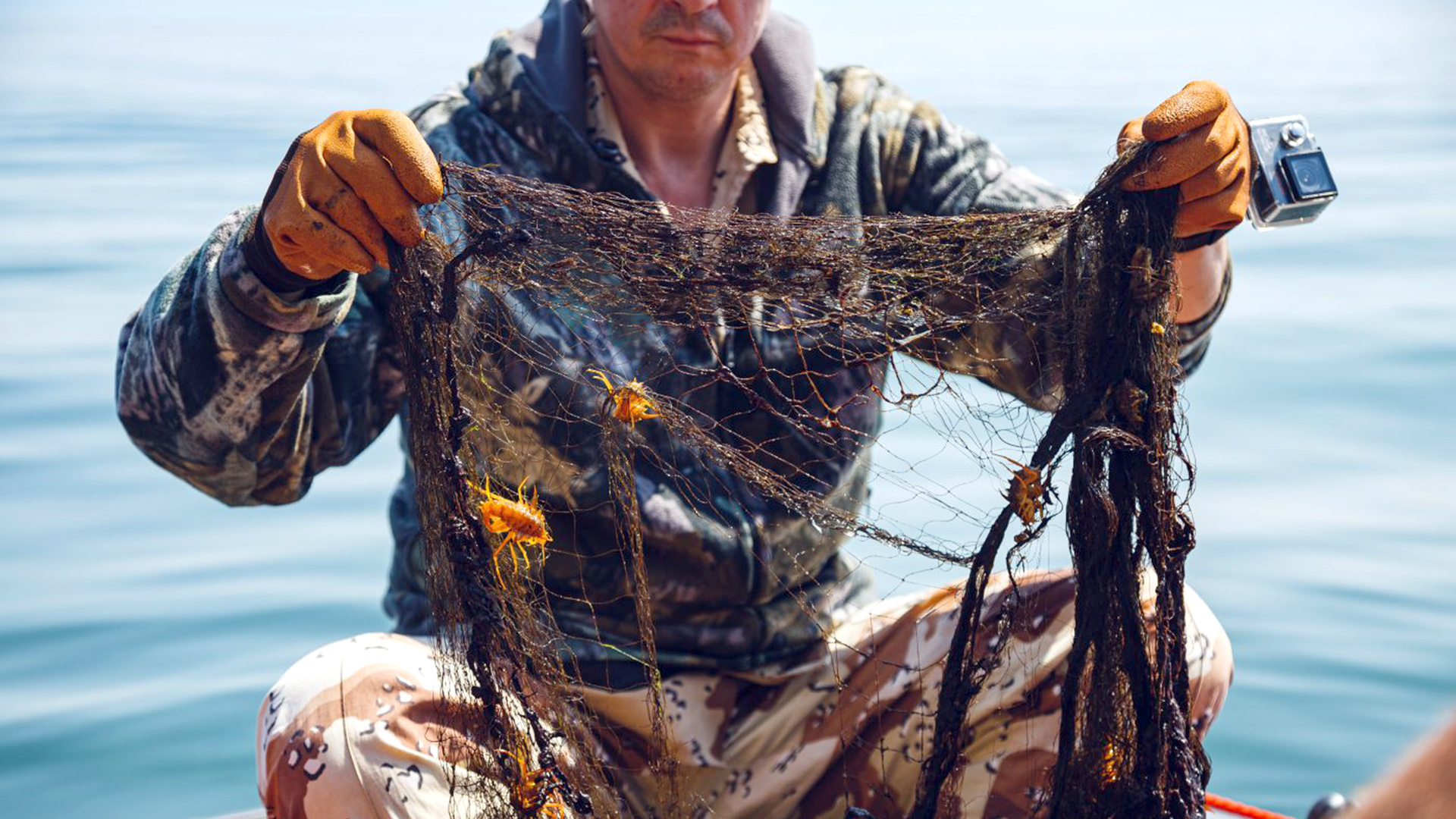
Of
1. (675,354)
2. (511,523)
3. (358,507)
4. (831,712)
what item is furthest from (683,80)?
(358,507)

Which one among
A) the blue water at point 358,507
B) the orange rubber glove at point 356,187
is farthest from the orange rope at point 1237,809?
the orange rubber glove at point 356,187

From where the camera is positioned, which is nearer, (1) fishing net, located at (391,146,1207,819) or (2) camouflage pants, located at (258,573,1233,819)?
(1) fishing net, located at (391,146,1207,819)

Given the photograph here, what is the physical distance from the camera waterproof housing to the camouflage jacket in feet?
0.71

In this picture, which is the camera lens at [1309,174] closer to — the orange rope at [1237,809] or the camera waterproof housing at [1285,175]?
the camera waterproof housing at [1285,175]

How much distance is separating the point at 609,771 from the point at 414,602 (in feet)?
1.21

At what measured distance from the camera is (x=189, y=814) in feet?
9.63

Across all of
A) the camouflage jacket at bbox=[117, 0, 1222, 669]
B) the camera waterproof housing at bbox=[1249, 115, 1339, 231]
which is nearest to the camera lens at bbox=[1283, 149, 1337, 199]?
the camera waterproof housing at bbox=[1249, 115, 1339, 231]

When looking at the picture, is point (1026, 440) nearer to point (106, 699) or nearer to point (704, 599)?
point (704, 599)

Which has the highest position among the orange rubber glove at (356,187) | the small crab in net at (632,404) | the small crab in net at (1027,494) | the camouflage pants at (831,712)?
the orange rubber glove at (356,187)

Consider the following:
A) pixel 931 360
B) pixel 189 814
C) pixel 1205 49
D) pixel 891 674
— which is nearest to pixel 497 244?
pixel 931 360

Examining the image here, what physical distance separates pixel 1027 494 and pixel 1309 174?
1.59 ft

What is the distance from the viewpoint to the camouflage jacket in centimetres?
164

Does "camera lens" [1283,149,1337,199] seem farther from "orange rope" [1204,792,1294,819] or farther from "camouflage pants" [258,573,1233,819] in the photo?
"orange rope" [1204,792,1294,819]

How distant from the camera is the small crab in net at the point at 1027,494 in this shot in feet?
4.83
